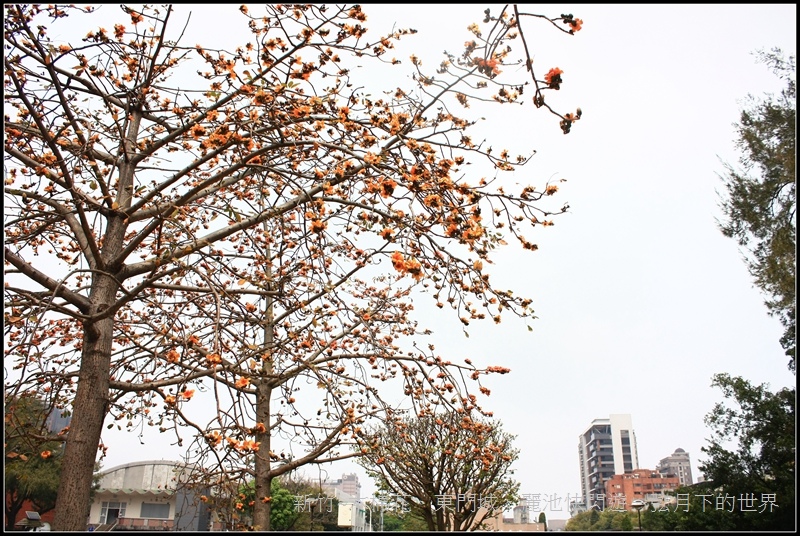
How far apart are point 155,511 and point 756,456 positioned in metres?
22.4

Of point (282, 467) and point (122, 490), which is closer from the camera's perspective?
point (282, 467)

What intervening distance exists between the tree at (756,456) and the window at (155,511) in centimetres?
2072

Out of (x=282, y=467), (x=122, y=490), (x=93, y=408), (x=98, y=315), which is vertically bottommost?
(x=122, y=490)

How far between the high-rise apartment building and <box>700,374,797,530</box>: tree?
53.9m

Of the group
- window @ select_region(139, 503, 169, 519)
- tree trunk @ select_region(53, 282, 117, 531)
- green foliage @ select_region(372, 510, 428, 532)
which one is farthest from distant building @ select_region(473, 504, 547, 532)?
window @ select_region(139, 503, 169, 519)

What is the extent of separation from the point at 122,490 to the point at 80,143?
70.6ft

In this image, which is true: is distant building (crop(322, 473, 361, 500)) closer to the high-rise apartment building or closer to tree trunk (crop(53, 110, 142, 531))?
tree trunk (crop(53, 110, 142, 531))

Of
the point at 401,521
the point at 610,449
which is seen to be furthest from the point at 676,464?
the point at 401,521

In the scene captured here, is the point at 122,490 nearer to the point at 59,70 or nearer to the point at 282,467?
the point at 282,467

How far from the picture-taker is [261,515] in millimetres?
5340

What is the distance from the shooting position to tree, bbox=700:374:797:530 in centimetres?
1087

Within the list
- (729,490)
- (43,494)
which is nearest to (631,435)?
(729,490)

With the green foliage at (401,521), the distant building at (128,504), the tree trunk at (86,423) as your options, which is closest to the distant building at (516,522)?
the green foliage at (401,521)

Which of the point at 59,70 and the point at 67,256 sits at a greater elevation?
the point at 59,70
